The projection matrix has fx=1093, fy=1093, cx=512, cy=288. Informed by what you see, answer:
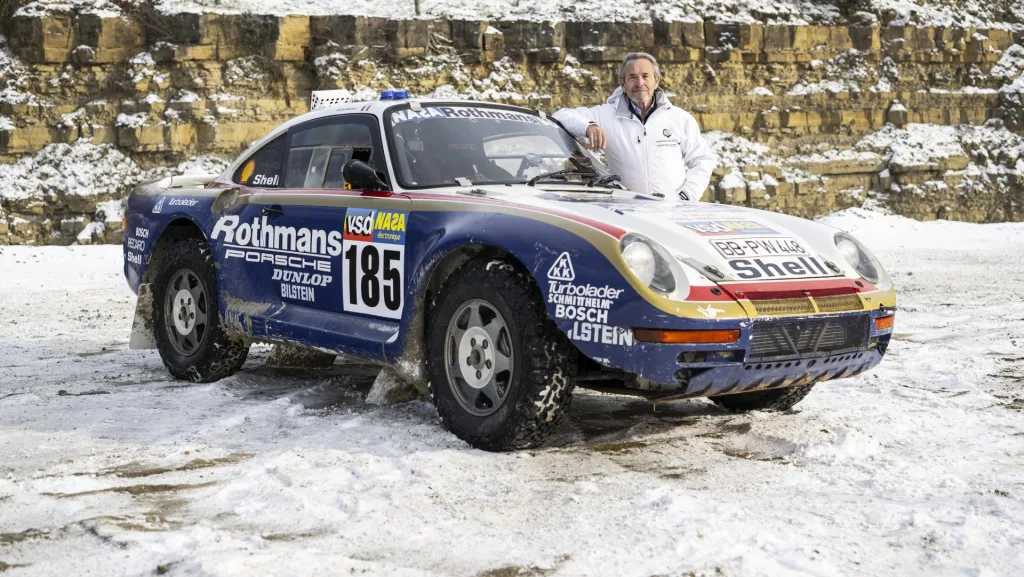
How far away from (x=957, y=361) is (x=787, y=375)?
2.99 m

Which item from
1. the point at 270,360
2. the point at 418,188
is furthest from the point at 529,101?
the point at 418,188

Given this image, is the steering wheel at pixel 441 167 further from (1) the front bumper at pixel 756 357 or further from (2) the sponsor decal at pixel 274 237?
(1) the front bumper at pixel 756 357

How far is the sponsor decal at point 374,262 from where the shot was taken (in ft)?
16.8

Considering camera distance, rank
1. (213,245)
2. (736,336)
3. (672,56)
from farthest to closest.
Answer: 1. (672,56)
2. (213,245)
3. (736,336)

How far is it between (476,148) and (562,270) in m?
1.46

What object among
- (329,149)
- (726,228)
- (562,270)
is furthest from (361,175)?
(726,228)

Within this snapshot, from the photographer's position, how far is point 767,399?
5605mm

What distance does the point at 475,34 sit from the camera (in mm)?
20156

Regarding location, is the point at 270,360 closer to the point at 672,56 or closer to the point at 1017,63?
the point at 672,56

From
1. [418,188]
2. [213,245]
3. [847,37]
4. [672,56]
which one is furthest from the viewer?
[847,37]

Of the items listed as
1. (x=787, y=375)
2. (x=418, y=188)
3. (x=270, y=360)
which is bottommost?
(x=270, y=360)

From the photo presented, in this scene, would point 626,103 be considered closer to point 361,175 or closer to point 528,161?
point 528,161

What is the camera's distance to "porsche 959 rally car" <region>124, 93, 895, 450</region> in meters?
4.35

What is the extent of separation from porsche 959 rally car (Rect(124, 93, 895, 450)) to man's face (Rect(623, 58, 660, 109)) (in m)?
0.75
